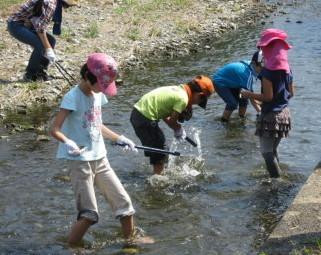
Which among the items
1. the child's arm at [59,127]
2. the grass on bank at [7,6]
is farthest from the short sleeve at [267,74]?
the grass on bank at [7,6]

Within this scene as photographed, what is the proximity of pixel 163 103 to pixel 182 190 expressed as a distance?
1.04 m

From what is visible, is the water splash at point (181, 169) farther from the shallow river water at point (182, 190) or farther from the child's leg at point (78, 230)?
the child's leg at point (78, 230)

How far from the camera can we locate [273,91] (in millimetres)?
6934

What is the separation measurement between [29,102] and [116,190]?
213 inches

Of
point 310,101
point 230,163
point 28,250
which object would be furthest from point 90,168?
point 310,101

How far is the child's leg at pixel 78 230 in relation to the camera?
579 cm

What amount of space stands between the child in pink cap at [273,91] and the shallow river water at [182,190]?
2.29 feet

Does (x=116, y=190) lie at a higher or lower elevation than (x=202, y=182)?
higher

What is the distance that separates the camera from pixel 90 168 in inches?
225

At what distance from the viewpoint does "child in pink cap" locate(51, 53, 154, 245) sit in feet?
17.9

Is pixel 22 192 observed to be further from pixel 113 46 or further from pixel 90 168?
pixel 113 46

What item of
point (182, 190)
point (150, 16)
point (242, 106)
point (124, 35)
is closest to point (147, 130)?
point (182, 190)

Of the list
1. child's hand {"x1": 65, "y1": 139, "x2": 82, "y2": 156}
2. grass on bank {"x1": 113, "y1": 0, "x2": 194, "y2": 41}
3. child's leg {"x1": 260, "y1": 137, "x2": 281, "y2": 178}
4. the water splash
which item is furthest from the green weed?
child's hand {"x1": 65, "y1": 139, "x2": 82, "y2": 156}

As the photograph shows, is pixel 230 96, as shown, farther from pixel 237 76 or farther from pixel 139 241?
pixel 139 241
